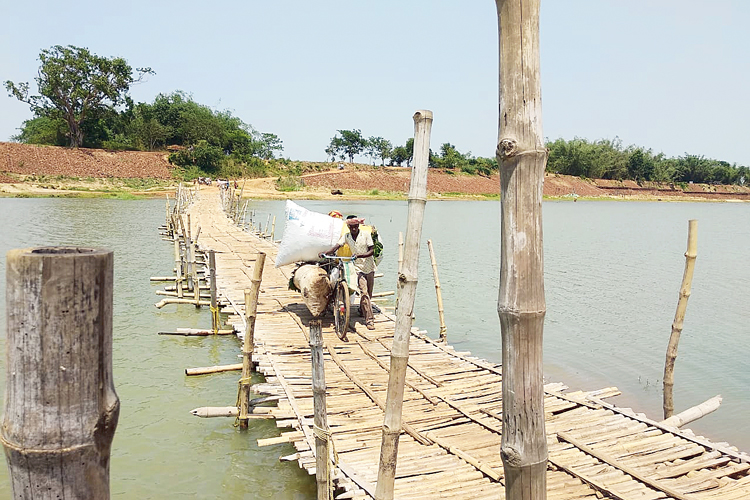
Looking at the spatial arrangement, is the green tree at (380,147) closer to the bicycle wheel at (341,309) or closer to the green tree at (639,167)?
the green tree at (639,167)

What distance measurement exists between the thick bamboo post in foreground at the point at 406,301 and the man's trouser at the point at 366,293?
4.24 meters

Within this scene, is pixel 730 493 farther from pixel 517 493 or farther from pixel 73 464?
pixel 73 464

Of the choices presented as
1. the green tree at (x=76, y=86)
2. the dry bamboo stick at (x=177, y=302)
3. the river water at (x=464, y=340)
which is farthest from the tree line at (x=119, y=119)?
the dry bamboo stick at (x=177, y=302)

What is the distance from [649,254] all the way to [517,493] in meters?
20.6

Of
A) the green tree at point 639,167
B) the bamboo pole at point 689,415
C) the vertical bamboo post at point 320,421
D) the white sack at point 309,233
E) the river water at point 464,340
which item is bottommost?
the river water at point 464,340

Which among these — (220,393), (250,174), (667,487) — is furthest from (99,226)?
(250,174)

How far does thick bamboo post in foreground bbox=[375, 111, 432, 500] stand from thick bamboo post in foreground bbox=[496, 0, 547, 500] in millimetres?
1334

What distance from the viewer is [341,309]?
24.5 ft

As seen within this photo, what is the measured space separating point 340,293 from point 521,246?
572 centimetres

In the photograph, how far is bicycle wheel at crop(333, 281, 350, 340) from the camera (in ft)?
24.0

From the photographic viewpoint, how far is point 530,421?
189 centimetres

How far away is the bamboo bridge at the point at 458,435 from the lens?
4027 mm

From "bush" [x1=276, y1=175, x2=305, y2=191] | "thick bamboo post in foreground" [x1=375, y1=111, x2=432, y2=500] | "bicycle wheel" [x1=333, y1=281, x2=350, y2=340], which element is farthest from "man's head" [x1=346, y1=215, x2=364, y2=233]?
"bush" [x1=276, y1=175, x2=305, y2=191]

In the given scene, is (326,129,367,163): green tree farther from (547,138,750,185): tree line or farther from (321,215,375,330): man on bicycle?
(321,215,375,330): man on bicycle
